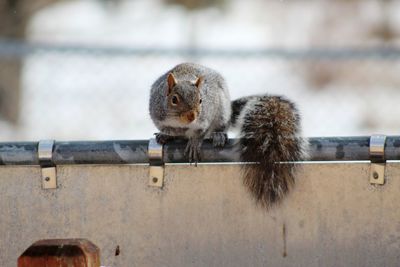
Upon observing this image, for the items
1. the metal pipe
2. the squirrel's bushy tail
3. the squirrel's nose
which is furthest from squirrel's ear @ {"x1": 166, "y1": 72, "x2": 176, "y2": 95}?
the metal pipe

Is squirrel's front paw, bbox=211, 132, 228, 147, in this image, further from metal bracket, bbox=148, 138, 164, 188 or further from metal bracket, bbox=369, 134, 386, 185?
metal bracket, bbox=369, 134, 386, 185

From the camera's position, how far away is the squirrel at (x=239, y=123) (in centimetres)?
232

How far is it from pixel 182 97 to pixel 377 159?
3.43 ft

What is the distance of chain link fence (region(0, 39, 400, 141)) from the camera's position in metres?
5.56

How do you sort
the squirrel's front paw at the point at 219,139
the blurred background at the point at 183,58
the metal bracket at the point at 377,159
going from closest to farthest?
1. the metal bracket at the point at 377,159
2. the squirrel's front paw at the point at 219,139
3. the blurred background at the point at 183,58

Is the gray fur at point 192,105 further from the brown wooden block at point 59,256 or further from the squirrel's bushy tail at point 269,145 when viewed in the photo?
the brown wooden block at point 59,256

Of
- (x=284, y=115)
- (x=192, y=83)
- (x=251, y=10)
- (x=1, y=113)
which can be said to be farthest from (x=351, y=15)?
(x=284, y=115)

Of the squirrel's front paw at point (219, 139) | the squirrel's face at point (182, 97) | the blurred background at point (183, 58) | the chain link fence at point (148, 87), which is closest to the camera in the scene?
the squirrel's front paw at point (219, 139)

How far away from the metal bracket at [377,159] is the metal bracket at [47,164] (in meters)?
0.68

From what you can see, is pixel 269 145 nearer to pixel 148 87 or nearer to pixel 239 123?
pixel 239 123

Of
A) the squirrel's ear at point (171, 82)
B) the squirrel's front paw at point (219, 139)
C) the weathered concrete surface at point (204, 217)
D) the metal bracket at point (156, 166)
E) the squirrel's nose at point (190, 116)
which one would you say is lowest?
the weathered concrete surface at point (204, 217)

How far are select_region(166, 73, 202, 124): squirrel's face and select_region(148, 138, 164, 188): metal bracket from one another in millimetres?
794

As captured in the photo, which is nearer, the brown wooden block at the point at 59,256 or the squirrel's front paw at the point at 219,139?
the brown wooden block at the point at 59,256

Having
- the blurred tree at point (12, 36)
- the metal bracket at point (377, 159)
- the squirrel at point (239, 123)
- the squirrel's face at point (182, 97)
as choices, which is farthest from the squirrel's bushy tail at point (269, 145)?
the blurred tree at point (12, 36)
